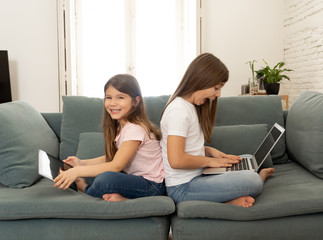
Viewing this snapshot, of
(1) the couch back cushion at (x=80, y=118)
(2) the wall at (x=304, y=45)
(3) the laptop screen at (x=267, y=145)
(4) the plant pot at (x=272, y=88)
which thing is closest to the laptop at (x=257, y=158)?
(3) the laptop screen at (x=267, y=145)

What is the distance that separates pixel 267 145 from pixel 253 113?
40cm

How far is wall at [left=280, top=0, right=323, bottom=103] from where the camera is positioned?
358cm

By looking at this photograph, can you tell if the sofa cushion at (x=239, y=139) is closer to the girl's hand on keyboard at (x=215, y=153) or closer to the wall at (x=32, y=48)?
the girl's hand on keyboard at (x=215, y=153)

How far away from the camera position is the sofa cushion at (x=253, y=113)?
6.72 ft

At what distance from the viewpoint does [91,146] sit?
1881 millimetres

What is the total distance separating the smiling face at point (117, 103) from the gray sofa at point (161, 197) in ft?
1.13

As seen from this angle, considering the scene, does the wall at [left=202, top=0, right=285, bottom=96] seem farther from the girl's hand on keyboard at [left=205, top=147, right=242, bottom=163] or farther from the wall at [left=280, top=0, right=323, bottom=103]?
the girl's hand on keyboard at [left=205, top=147, right=242, bottom=163]

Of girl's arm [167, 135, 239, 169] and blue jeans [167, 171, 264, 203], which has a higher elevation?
girl's arm [167, 135, 239, 169]

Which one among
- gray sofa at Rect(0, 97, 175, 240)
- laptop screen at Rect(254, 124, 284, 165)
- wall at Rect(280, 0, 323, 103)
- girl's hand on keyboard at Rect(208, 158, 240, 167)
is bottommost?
gray sofa at Rect(0, 97, 175, 240)

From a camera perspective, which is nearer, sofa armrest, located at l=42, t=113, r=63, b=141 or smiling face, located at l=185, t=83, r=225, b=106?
smiling face, located at l=185, t=83, r=225, b=106

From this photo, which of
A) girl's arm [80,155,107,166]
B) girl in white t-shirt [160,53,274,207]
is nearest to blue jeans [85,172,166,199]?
girl in white t-shirt [160,53,274,207]

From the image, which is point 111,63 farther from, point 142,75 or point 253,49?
point 253,49

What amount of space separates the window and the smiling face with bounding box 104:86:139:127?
3065 millimetres

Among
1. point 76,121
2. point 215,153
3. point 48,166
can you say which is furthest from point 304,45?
point 48,166
